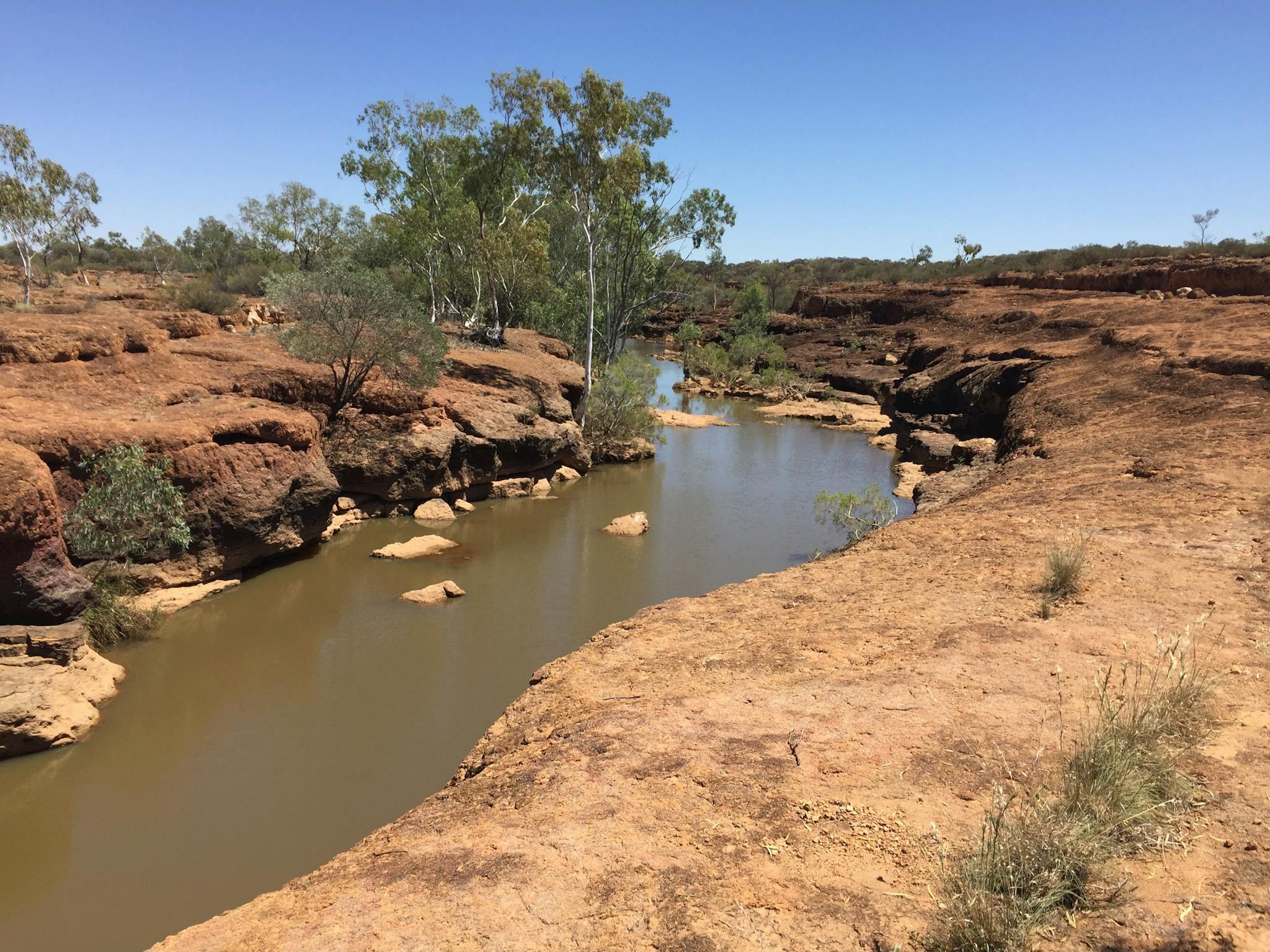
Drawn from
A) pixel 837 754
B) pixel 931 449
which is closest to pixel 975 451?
pixel 931 449

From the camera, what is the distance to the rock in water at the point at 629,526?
1497cm

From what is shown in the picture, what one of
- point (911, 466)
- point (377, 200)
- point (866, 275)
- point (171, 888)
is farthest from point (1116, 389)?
point (866, 275)

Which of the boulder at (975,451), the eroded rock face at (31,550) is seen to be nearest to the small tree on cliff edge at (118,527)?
the eroded rock face at (31,550)

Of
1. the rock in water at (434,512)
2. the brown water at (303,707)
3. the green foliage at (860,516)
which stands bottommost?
the brown water at (303,707)

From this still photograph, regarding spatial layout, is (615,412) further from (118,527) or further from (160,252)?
(160,252)

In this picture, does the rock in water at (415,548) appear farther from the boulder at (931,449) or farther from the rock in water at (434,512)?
the boulder at (931,449)

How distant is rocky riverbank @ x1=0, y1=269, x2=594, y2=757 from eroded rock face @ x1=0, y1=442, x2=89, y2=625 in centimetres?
2

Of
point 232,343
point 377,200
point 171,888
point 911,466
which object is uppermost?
point 377,200

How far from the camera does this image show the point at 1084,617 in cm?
597

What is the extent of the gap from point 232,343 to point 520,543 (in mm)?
8159

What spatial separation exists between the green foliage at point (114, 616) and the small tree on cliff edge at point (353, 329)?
19.8 feet

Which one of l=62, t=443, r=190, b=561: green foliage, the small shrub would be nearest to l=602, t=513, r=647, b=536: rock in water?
l=62, t=443, r=190, b=561: green foliage

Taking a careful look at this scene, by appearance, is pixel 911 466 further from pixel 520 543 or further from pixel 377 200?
pixel 377 200

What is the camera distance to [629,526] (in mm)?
15070
